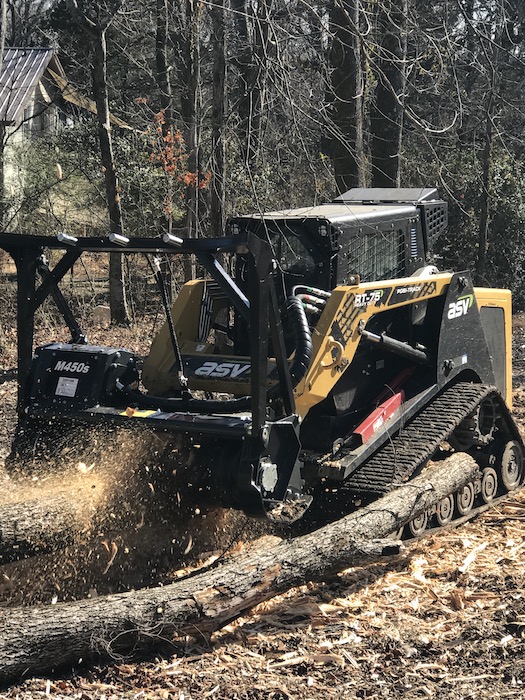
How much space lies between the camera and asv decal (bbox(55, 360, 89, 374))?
6168mm

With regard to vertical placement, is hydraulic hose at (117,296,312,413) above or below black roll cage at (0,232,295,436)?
below

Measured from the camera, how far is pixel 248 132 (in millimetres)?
6266

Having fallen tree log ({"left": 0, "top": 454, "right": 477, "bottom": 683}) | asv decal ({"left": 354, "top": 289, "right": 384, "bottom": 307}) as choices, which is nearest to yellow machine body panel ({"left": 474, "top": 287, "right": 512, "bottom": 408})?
asv decal ({"left": 354, "top": 289, "right": 384, "bottom": 307})

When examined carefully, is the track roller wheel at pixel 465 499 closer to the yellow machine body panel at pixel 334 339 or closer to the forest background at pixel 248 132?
the yellow machine body panel at pixel 334 339

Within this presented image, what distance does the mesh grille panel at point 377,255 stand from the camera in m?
6.92

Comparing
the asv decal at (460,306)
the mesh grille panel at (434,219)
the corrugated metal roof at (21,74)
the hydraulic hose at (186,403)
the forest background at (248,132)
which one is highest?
the corrugated metal roof at (21,74)

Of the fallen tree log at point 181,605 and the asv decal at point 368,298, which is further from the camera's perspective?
the asv decal at point 368,298

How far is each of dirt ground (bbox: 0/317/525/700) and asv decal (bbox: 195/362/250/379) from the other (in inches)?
46.1

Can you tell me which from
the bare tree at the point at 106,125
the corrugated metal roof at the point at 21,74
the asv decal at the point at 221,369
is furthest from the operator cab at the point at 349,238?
the corrugated metal roof at the point at 21,74

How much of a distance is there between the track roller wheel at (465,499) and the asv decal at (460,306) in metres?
1.45

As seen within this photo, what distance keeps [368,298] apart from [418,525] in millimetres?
1881

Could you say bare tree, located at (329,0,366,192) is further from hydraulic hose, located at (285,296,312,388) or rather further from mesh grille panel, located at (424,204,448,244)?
hydraulic hose, located at (285,296,312,388)

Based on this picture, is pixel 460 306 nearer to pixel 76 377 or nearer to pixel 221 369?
pixel 221 369

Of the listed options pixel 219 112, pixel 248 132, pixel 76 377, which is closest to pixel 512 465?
pixel 248 132
